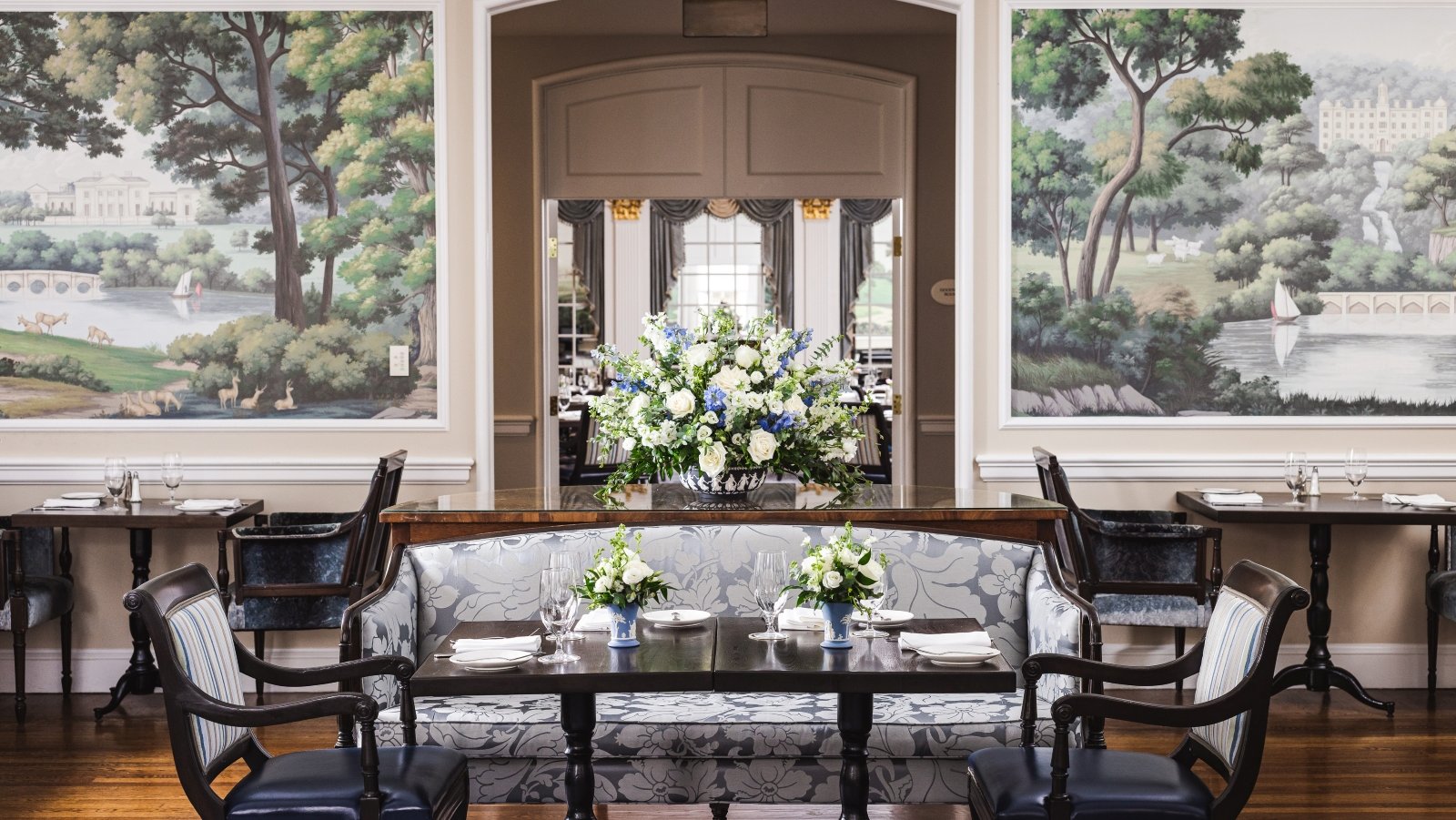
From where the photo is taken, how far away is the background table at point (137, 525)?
542 centimetres

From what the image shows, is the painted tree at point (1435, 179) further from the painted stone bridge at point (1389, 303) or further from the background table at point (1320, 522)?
the background table at point (1320, 522)

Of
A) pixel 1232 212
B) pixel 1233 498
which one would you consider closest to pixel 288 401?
pixel 1233 498

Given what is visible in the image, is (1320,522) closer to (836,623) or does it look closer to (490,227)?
(836,623)

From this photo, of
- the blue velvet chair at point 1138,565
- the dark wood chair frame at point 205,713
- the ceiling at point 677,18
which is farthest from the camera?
the ceiling at point 677,18

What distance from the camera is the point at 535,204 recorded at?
7.67 meters

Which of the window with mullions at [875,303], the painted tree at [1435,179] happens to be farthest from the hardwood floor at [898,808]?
the window with mullions at [875,303]

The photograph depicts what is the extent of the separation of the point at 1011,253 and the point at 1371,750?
2560 mm

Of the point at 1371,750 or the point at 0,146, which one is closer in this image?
the point at 1371,750

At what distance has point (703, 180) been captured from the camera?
746cm

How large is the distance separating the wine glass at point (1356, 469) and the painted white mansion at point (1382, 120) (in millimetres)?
1406

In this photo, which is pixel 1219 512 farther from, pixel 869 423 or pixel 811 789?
pixel 869 423

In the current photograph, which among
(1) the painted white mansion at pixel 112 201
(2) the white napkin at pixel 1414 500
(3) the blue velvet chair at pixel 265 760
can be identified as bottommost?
(3) the blue velvet chair at pixel 265 760

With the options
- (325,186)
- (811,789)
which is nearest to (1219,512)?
(811,789)

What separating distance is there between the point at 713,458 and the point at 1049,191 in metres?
2.74
